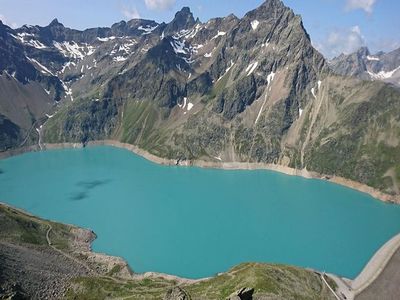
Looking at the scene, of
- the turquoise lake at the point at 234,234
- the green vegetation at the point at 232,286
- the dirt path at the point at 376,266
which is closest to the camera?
the green vegetation at the point at 232,286

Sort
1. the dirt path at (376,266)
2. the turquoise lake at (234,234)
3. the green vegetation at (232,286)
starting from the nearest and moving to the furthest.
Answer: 1. the green vegetation at (232,286)
2. the dirt path at (376,266)
3. the turquoise lake at (234,234)

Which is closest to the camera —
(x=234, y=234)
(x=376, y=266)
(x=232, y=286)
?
(x=232, y=286)

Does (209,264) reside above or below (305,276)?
below

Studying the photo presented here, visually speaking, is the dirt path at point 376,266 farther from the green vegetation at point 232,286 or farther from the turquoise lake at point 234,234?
the green vegetation at point 232,286

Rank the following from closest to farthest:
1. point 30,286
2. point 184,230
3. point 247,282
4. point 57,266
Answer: point 30,286, point 247,282, point 57,266, point 184,230

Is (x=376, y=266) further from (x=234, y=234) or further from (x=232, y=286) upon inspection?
(x=232, y=286)

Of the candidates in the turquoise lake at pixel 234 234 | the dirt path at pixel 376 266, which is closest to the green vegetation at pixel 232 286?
the dirt path at pixel 376 266

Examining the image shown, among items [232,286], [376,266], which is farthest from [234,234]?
[232,286]

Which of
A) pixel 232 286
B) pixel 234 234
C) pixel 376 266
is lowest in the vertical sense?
pixel 234 234

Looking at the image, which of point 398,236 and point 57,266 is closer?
point 57,266

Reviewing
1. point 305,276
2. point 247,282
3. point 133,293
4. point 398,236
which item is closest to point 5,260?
point 133,293

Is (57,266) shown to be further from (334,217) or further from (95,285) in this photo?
(334,217)
